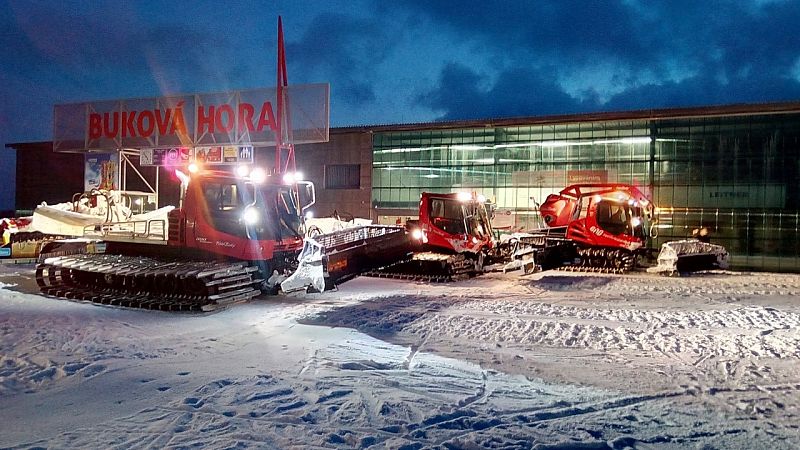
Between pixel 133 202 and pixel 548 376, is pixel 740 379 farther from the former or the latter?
pixel 133 202

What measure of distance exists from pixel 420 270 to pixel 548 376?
36.7 feet

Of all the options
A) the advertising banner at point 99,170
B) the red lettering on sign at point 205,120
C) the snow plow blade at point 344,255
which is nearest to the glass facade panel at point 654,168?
the advertising banner at point 99,170

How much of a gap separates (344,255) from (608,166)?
17.8m

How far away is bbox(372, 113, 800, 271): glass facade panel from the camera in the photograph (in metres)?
26.2

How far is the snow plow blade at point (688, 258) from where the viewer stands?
2177 cm

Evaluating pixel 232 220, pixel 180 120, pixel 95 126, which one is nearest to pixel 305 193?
pixel 232 220

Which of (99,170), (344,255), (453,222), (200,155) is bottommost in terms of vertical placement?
(344,255)

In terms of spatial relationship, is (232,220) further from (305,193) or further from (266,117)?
(266,117)

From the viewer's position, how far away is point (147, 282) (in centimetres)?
1409

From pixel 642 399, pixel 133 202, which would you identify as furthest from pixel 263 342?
pixel 133 202

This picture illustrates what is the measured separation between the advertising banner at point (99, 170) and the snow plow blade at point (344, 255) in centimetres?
1067

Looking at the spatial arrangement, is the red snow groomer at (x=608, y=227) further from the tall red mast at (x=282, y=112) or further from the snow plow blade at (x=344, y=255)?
the tall red mast at (x=282, y=112)

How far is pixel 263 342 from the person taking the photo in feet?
33.0

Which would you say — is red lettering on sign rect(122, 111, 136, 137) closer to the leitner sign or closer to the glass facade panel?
the leitner sign
